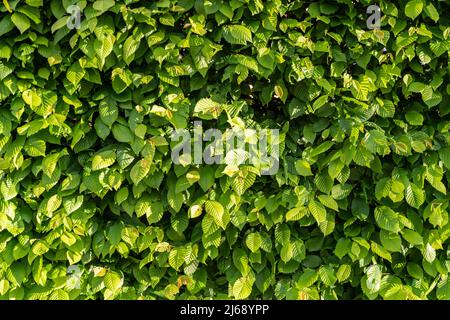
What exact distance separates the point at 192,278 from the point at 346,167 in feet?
2.79

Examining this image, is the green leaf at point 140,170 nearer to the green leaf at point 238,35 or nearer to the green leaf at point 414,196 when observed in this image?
the green leaf at point 238,35

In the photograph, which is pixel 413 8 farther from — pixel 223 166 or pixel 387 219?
pixel 223 166

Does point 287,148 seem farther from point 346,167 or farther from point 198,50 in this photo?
point 198,50

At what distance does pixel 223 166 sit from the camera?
204 centimetres

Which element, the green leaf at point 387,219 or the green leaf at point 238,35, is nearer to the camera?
the green leaf at point 238,35

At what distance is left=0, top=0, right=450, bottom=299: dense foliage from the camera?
6.56 feet

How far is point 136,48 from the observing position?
1971 mm

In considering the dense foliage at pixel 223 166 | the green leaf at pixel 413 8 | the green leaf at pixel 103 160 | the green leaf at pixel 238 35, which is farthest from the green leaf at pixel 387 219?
the green leaf at pixel 103 160

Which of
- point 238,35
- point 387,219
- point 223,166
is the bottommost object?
point 387,219

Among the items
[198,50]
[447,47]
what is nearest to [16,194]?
[198,50]

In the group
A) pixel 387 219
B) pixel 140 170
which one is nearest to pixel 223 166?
pixel 140 170

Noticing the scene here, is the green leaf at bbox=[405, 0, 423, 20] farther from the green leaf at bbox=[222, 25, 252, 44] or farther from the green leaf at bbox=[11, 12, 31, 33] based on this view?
the green leaf at bbox=[11, 12, 31, 33]

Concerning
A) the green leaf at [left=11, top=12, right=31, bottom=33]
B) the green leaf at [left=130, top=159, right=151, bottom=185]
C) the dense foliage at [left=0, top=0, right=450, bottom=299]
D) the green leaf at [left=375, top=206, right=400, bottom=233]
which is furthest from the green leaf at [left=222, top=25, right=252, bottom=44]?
the green leaf at [left=375, top=206, right=400, bottom=233]

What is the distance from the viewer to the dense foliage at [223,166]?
2000mm
